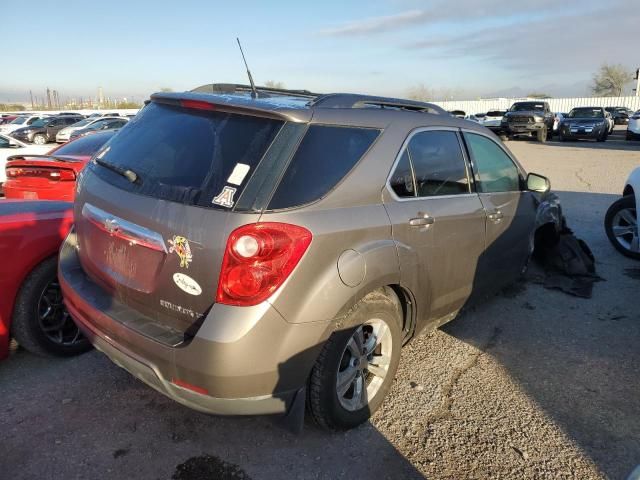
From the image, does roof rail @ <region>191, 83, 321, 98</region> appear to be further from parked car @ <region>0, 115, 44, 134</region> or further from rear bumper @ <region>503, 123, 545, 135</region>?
parked car @ <region>0, 115, 44, 134</region>

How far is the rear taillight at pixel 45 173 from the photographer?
546 centimetres

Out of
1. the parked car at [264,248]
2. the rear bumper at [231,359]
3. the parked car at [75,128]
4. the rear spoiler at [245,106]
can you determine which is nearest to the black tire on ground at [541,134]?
the parked car at [75,128]

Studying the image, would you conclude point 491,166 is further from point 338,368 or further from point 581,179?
point 581,179

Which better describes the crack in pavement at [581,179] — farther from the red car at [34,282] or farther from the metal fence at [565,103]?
the metal fence at [565,103]

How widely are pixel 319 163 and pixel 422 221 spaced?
823mm

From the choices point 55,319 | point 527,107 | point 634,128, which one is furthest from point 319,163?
point 527,107

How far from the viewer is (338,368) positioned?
101 inches

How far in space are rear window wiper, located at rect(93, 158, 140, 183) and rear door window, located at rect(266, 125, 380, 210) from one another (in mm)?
857

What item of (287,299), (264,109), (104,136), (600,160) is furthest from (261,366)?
(600,160)

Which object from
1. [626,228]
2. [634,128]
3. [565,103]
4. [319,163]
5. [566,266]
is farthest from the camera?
[565,103]

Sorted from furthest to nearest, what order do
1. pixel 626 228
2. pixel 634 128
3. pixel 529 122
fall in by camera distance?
pixel 529 122 → pixel 634 128 → pixel 626 228

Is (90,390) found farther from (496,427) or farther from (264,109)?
(496,427)

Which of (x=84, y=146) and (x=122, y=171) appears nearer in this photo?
(x=122, y=171)

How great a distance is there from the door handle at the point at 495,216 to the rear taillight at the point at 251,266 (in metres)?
2.04
